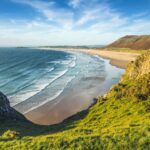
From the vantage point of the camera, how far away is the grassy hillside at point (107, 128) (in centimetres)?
1230

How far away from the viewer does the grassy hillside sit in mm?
12297

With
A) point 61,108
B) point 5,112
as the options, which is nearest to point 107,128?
point 5,112

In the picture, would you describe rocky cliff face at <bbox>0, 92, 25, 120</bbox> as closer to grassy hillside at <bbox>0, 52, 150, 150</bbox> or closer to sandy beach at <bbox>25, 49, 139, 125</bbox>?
grassy hillside at <bbox>0, 52, 150, 150</bbox>

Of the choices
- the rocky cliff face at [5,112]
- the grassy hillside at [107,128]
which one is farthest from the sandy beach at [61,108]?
the grassy hillside at [107,128]

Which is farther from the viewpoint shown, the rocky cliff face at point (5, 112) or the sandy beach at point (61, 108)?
the sandy beach at point (61, 108)

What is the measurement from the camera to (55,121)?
95.4 feet

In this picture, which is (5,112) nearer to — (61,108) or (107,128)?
(107,128)

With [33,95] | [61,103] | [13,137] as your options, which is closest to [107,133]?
[13,137]

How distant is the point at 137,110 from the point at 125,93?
3531 millimetres

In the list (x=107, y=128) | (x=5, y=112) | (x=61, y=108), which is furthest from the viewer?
(x=61, y=108)

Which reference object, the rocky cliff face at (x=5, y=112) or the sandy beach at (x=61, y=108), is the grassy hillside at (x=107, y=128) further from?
the sandy beach at (x=61, y=108)

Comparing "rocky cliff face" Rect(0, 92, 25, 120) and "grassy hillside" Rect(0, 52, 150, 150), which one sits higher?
"grassy hillside" Rect(0, 52, 150, 150)

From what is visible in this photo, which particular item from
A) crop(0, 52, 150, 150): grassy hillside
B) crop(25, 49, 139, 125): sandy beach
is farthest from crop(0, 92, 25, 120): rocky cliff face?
crop(25, 49, 139, 125): sandy beach

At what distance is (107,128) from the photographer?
1500 centimetres
